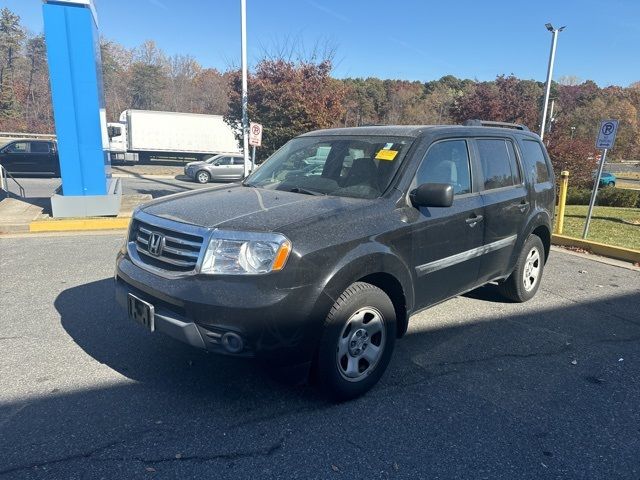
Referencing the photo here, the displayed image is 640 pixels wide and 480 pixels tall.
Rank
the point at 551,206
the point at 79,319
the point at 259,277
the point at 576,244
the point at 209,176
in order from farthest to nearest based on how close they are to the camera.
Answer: the point at 209,176
the point at 576,244
the point at 551,206
the point at 79,319
the point at 259,277

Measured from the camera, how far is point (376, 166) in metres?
3.64

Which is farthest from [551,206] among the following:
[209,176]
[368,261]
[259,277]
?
[209,176]

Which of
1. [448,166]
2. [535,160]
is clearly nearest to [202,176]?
[535,160]

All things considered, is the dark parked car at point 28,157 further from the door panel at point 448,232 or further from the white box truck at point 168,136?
the door panel at point 448,232

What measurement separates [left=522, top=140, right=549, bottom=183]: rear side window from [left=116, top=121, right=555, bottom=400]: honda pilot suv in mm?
501

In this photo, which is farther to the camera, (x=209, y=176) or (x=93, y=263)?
(x=209, y=176)

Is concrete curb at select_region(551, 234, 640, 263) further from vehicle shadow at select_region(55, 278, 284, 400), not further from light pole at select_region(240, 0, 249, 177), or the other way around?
light pole at select_region(240, 0, 249, 177)

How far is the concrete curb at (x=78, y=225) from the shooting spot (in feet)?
29.1

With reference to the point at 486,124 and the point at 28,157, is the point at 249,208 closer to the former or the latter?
the point at 486,124

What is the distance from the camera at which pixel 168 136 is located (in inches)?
1224

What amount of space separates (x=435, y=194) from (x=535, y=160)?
260cm

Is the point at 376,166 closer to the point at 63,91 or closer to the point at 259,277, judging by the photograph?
the point at 259,277

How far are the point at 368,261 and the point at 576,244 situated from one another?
716 centimetres

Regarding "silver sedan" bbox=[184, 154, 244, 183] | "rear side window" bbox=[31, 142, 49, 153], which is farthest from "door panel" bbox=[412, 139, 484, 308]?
"rear side window" bbox=[31, 142, 49, 153]
